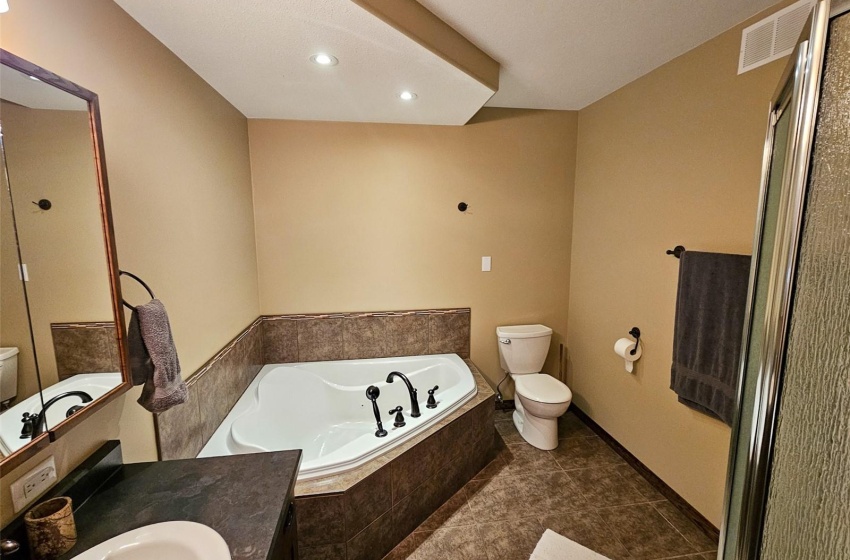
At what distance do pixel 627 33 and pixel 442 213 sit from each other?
154cm

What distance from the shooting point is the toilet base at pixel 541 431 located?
259 centimetres

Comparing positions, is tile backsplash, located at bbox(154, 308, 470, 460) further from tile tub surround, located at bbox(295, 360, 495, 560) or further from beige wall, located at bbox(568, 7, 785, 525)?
beige wall, located at bbox(568, 7, 785, 525)

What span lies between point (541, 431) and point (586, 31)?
2.47 meters

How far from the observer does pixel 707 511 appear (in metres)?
1.85

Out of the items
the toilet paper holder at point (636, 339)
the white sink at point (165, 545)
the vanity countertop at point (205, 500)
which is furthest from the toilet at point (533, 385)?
the white sink at point (165, 545)

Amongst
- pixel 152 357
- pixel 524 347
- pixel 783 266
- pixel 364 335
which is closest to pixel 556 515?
pixel 524 347

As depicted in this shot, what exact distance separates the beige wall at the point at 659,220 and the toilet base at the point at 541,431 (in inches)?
17.2

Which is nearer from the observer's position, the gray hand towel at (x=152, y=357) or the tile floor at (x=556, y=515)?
the gray hand towel at (x=152, y=357)

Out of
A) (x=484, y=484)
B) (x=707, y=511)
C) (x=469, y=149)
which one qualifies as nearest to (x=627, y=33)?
(x=469, y=149)

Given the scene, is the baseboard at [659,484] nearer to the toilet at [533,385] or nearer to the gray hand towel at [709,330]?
the toilet at [533,385]

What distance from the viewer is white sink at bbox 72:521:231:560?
0.84 meters

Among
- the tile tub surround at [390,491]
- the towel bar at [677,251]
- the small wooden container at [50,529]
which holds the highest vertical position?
the towel bar at [677,251]

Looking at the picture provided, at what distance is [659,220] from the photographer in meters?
2.09

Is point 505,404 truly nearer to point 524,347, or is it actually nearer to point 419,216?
point 524,347
